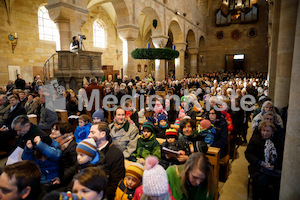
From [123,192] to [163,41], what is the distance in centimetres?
1452

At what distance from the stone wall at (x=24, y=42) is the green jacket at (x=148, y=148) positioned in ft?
40.5

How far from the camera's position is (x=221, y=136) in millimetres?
3816

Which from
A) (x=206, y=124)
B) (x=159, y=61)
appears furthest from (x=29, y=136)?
(x=159, y=61)

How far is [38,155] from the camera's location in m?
2.56

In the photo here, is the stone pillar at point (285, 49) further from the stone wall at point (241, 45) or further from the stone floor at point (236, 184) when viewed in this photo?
the stone wall at point (241, 45)

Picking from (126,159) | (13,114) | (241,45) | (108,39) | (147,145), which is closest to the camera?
(147,145)

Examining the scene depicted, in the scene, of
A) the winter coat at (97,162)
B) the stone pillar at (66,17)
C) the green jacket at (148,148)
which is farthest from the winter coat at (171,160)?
the stone pillar at (66,17)

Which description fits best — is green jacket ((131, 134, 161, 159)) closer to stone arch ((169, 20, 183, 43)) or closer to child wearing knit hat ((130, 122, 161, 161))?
child wearing knit hat ((130, 122, 161, 161))

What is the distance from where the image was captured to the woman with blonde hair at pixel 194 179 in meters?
2.00

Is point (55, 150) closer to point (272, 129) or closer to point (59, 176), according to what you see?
point (59, 176)

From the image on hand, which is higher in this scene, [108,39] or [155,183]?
[108,39]

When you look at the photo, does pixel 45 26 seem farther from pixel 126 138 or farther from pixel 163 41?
pixel 126 138

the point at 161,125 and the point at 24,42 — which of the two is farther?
the point at 24,42

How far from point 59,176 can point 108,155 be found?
796 millimetres
